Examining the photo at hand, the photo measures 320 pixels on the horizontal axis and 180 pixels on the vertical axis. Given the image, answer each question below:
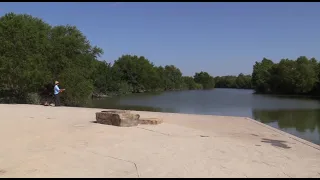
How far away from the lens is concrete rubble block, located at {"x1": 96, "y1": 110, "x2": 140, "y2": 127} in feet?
35.7

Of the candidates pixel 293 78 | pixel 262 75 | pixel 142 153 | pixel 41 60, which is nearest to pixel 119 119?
pixel 142 153

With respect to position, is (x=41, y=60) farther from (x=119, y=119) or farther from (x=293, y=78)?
(x=293, y=78)

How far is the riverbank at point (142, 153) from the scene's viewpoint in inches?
236

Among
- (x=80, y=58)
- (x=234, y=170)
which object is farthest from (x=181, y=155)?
(x=80, y=58)

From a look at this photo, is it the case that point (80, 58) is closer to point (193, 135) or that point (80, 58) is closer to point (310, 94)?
point (193, 135)

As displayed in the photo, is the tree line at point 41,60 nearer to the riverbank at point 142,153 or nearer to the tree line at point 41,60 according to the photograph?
the tree line at point 41,60

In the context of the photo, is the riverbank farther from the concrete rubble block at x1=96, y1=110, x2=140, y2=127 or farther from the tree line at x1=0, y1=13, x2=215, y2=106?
the tree line at x1=0, y1=13, x2=215, y2=106

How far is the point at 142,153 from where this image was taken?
289 inches

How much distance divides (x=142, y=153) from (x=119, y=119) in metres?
3.68

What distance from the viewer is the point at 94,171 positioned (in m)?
5.89

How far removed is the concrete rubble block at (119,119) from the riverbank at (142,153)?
0.40 metres

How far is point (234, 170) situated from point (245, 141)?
3550mm

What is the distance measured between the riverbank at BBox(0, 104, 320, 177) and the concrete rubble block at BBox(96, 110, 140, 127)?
1.32ft

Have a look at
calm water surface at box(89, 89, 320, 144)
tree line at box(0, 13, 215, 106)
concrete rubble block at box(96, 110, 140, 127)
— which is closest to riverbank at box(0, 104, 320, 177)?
concrete rubble block at box(96, 110, 140, 127)
